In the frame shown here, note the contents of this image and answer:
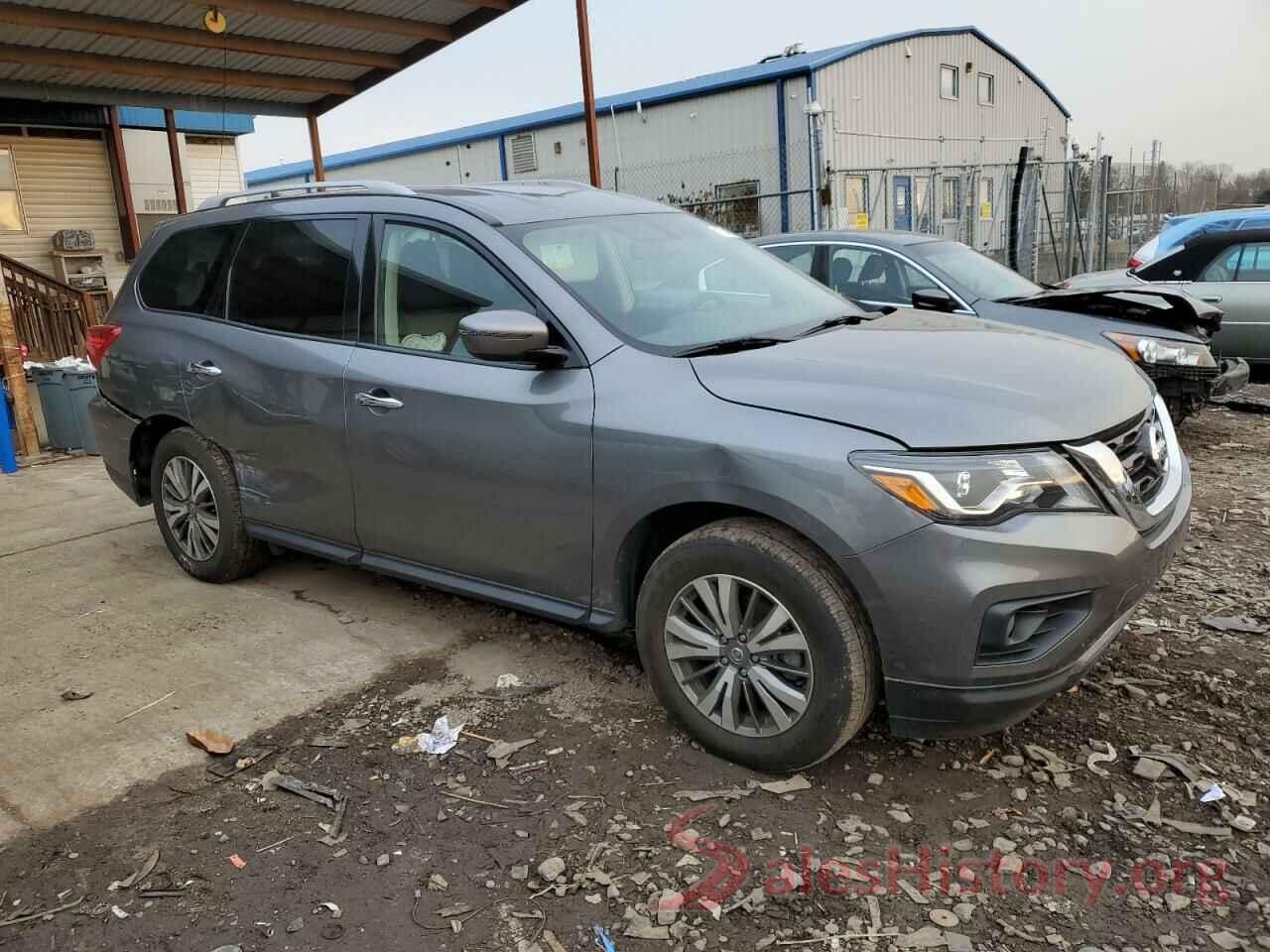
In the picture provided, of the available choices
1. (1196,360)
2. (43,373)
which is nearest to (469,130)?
(43,373)

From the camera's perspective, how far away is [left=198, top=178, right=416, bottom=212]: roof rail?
4066 millimetres

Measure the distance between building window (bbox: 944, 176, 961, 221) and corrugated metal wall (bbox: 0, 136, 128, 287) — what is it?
1751cm

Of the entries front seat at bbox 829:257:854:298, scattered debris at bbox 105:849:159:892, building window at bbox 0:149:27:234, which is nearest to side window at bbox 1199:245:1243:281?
front seat at bbox 829:257:854:298

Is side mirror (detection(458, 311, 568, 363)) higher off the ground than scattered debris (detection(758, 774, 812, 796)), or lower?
higher

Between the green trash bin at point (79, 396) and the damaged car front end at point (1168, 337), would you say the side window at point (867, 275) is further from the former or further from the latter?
the green trash bin at point (79, 396)

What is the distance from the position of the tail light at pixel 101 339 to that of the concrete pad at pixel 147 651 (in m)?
1.14

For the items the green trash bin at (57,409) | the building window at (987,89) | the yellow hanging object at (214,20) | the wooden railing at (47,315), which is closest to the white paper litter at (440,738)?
the green trash bin at (57,409)

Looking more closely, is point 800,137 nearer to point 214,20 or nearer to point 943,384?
point 214,20

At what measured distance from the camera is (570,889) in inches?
103

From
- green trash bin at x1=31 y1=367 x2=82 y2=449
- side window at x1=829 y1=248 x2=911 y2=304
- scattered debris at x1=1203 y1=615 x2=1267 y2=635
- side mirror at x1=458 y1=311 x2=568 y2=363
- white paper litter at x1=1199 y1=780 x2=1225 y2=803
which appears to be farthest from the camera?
green trash bin at x1=31 y1=367 x2=82 y2=449

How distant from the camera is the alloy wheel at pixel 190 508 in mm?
4797

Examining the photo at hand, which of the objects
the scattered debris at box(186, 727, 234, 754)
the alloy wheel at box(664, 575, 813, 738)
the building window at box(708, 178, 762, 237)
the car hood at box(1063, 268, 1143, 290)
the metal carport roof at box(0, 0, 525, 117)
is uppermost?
the metal carport roof at box(0, 0, 525, 117)

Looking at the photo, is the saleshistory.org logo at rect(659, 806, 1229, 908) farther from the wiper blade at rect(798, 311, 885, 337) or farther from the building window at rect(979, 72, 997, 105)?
the building window at rect(979, 72, 997, 105)

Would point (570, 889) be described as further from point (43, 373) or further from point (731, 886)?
point (43, 373)
